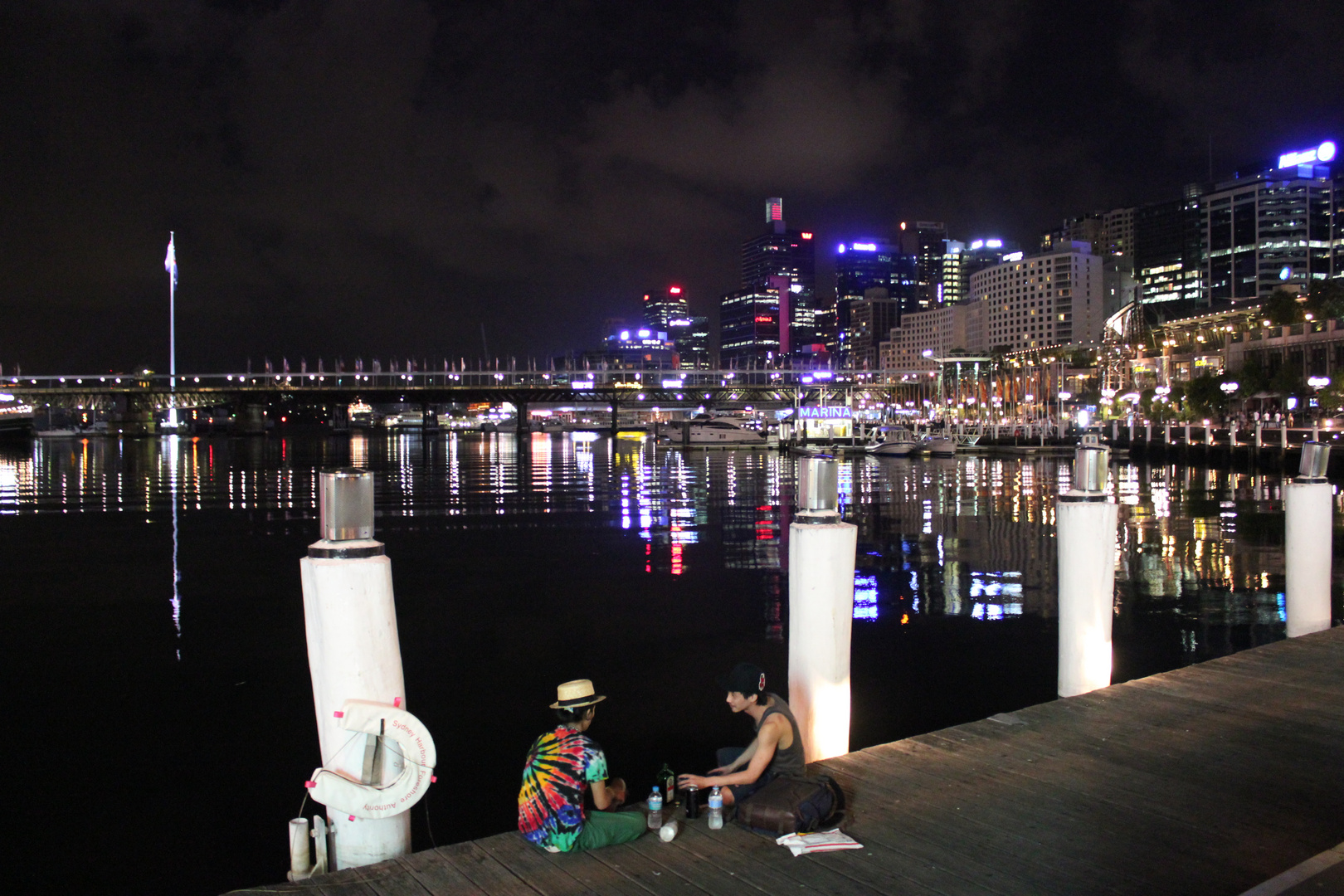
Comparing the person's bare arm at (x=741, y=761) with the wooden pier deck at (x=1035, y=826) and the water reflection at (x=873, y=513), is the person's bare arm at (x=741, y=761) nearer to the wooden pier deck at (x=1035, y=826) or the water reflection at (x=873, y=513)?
the wooden pier deck at (x=1035, y=826)

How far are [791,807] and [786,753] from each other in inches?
27.2

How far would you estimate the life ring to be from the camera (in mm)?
4883

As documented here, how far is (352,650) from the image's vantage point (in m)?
4.96

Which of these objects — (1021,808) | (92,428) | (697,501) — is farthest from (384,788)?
(92,428)

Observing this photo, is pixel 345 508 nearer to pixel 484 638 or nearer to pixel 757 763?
pixel 757 763

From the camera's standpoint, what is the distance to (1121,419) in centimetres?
11606

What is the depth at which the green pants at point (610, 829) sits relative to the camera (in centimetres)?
514

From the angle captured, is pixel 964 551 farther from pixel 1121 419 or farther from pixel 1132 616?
pixel 1121 419

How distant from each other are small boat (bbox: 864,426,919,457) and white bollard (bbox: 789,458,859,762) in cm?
7198

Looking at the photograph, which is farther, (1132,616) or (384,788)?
(1132,616)

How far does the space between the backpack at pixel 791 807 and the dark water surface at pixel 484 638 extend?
247cm

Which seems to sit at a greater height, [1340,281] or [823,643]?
[1340,281]

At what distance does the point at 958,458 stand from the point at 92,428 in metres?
161

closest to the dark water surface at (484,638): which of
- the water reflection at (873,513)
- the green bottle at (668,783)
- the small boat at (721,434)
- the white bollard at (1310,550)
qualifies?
the water reflection at (873,513)
